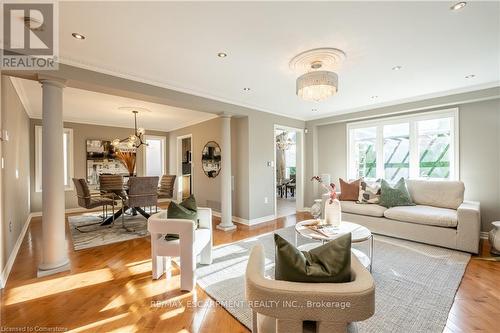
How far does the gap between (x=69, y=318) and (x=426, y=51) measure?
13.9ft

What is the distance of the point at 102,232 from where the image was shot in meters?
4.11

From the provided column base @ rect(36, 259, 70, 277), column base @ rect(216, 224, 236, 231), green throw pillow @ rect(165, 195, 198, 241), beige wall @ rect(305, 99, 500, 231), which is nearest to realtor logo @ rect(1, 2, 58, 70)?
green throw pillow @ rect(165, 195, 198, 241)

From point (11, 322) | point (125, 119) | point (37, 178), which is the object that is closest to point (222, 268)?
point (11, 322)

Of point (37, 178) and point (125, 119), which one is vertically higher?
point (125, 119)

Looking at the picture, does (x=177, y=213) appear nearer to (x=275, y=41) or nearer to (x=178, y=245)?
(x=178, y=245)

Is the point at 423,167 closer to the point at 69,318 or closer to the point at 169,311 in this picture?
the point at 169,311

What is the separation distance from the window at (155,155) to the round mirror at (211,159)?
236 centimetres

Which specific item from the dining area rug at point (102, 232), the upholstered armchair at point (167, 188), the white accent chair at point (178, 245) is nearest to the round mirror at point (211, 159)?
the upholstered armchair at point (167, 188)

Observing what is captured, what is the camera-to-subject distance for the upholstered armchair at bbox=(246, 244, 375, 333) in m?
0.99

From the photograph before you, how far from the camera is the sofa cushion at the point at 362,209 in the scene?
385 centimetres

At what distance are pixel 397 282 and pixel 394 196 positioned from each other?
1.97 meters

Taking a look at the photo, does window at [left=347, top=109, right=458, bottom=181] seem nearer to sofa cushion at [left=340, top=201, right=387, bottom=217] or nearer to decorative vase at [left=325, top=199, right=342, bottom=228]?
sofa cushion at [left=340, top=201, right=387, bottom=217]

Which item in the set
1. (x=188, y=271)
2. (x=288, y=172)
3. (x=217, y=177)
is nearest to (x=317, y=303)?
(x=188, y=271)

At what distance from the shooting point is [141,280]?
2402 millimetres
